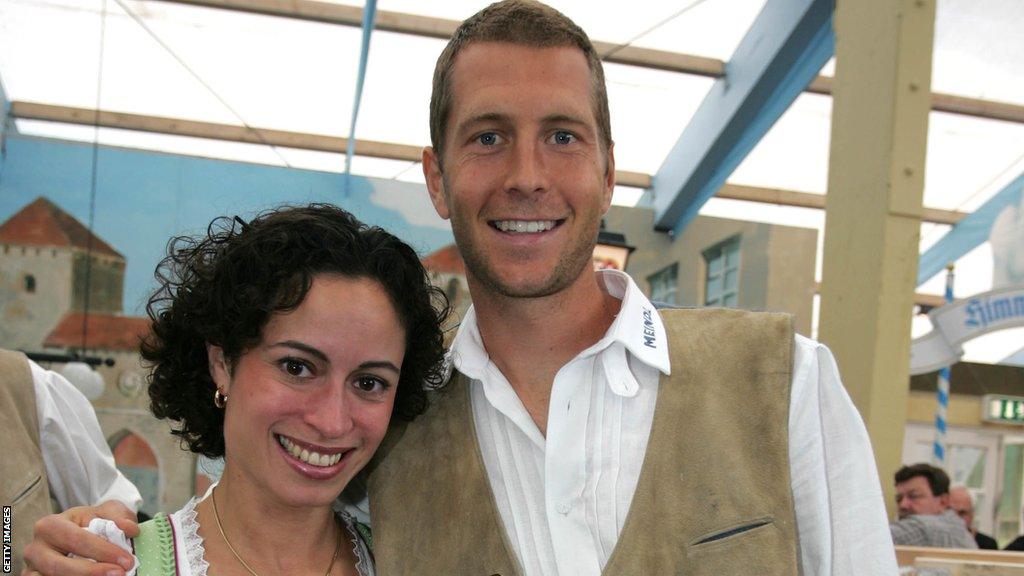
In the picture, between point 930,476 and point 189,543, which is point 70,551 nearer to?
point 189,543

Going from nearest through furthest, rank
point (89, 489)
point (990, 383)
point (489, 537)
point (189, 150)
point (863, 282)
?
point (489, 537), point (89, 489), point (863, 282), point (189, 150), point (990, 383)

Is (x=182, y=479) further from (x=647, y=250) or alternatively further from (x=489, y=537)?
(x=489, y=537)

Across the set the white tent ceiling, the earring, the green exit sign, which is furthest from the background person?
the green exit sign

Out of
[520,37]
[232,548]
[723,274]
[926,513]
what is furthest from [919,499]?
[232,548]

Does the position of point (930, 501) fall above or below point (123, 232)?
below

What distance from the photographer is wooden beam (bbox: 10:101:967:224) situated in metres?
5.17

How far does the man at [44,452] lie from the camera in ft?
6.17

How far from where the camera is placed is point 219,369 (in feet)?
4.63

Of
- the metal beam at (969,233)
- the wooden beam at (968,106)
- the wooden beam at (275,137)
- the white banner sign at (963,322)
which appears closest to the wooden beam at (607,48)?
the wooden beam at (968,106)

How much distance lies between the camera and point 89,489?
2078 mm

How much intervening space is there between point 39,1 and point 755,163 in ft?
13.1

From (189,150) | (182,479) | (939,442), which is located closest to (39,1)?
(189,150)

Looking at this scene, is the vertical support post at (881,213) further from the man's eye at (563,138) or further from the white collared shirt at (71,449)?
the white collared shirt at (71,449)

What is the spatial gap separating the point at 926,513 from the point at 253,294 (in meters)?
3.73
